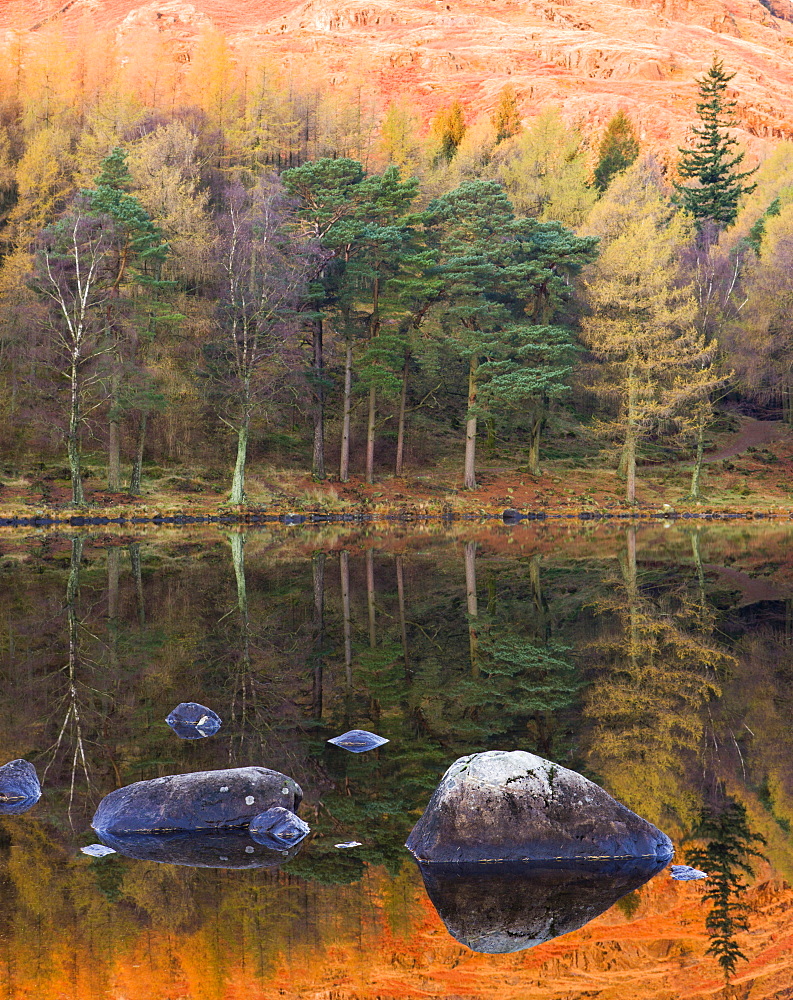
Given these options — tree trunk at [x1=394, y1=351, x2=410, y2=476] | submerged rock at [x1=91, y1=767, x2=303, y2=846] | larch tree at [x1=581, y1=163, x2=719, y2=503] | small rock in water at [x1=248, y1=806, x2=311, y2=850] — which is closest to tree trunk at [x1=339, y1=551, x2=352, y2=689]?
submerged rock at [x1=91, y1=767, x2=303, y2=846]

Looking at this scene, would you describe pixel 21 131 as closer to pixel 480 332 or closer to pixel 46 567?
pixel 480 332

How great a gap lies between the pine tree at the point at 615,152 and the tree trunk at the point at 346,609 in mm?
47661

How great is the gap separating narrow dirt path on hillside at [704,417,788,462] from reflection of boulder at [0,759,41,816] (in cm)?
4768

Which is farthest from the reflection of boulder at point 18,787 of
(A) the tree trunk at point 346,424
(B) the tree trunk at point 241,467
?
(A) the tree trunk at point 346,424

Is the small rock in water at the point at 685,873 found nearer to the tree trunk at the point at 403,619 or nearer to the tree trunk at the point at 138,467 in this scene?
the tree trunk at the point at 403,619

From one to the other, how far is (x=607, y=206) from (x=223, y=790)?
47.5m

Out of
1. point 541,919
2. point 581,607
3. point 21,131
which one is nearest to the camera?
point 541,919

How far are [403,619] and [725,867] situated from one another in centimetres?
991

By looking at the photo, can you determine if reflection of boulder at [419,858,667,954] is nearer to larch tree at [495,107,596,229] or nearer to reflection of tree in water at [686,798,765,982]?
reflection of tree in water at [686,798,765,982]

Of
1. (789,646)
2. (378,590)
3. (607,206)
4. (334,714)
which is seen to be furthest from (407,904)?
(607,206)

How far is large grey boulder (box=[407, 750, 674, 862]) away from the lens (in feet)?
23.0

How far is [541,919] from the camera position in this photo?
6129mm

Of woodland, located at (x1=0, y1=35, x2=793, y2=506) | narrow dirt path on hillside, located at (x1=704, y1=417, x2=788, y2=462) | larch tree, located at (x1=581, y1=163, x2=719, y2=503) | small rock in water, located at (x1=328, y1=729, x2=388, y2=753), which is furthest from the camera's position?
narrow dirt path on hillside, located at (x1=704, y1=417, x2=788, y2=462)

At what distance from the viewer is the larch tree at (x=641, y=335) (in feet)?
145
